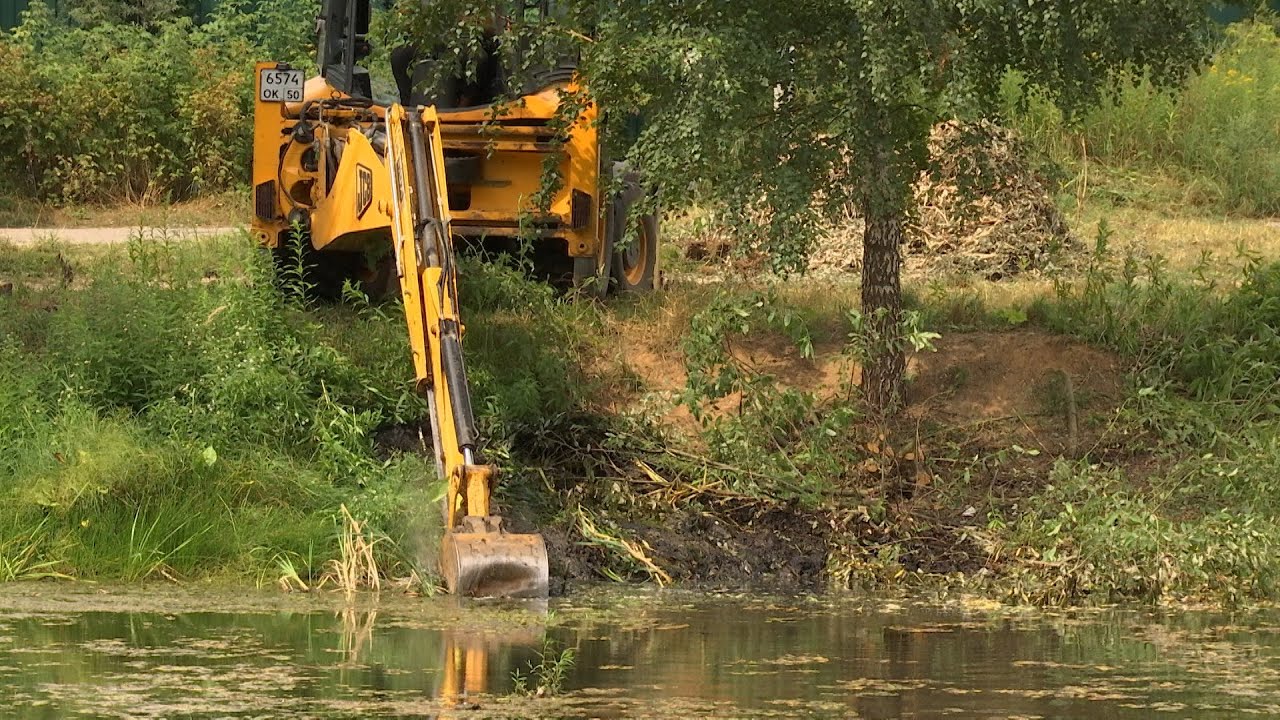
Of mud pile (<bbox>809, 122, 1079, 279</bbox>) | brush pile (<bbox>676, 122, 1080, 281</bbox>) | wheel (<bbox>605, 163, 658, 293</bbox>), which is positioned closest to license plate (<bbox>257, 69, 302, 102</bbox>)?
wheel (<bbox>605, 163, 658, 293</bbox>)

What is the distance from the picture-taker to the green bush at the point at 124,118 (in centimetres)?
2038

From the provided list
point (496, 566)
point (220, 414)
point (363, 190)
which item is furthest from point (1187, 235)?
point (496, 566)

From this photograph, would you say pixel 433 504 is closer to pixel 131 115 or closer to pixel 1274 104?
pixel 131 115

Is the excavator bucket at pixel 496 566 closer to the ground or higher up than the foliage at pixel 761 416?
closer to the ground

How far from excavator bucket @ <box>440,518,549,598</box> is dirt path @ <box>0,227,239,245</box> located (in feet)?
24.0

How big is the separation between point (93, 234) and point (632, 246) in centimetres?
543

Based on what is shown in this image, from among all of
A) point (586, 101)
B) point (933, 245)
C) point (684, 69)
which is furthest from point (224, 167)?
point (684, 69)

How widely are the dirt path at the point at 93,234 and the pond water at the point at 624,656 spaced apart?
7.21m

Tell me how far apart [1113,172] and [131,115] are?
30.6ft

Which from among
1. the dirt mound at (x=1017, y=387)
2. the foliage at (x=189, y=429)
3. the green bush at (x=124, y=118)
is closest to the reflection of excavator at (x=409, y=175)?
the foliage at (x=189, y=429)

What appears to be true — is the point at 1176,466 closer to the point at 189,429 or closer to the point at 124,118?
the point at 189,429

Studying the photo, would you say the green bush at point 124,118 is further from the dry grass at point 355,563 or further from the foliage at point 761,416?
the dry grass at point 355,563

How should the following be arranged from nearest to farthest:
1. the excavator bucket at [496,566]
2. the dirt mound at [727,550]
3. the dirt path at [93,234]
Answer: the excavator bucket at [496,566], the dirt mound at [727,550], the dirt path at [93,234]

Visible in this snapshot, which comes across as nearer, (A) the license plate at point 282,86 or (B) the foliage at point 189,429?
(B) the foliage at point 189,429
